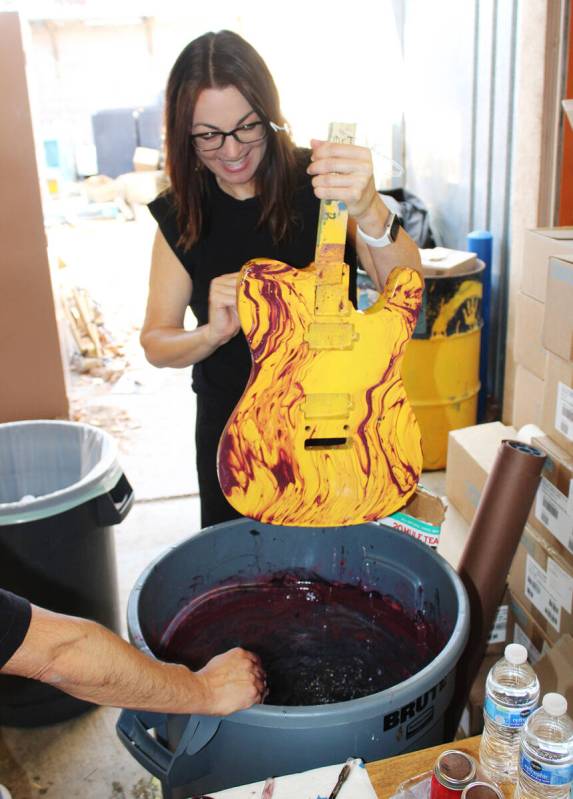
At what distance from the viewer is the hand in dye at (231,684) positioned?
119 cm

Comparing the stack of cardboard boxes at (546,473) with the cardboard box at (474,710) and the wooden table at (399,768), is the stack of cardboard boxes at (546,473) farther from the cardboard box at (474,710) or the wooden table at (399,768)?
the wooden table at (399,768)

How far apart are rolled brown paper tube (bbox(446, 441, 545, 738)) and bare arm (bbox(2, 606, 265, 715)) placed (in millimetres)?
700

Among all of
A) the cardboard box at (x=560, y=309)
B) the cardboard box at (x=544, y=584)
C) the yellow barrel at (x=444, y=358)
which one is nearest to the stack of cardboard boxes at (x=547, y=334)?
the cardboard box at (x=560, y=309)

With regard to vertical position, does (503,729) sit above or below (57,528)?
above

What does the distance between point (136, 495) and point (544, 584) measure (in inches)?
86.8

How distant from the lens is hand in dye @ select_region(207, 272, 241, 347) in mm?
1436

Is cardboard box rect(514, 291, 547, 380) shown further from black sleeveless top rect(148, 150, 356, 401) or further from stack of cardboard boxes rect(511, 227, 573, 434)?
black sleeveless top rect(148, 150, 356, 401)

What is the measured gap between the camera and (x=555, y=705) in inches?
41.1

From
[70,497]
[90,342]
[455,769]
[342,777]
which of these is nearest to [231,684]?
[342,777]

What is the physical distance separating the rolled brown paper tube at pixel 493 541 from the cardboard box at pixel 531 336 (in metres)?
0.38

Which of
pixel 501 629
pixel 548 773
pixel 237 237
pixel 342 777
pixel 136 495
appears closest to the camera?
pixel 548 773

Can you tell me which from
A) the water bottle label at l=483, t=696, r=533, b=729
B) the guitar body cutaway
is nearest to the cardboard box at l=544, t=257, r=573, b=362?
the guitar body cutaway

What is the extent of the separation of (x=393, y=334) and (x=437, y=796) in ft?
2.39

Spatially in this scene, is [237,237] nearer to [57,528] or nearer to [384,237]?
[384,237]
